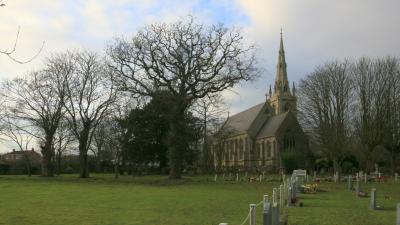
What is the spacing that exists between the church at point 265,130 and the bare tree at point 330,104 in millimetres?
28282

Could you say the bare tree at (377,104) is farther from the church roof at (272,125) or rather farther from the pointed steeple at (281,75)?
the pointed steeple at (281,75)

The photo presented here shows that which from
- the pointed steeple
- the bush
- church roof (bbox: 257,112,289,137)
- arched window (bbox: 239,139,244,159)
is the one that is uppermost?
the pointed steeple

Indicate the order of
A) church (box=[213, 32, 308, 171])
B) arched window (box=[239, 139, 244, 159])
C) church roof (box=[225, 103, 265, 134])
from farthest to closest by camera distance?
arched window (box=[239, 139, 244, 159]) < church roof (box=[225, 103, 265, 134]) < church (box=[213, 32, 308, 171])

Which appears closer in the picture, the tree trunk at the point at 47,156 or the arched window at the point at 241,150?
the tree trunk at the point at 47,156

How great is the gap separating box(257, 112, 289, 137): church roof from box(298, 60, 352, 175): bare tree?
3579 cm

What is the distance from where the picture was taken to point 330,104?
59281mm

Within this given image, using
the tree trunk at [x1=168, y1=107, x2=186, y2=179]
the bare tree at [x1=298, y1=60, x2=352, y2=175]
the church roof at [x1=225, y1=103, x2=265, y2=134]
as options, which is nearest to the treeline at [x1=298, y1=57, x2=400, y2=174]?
the bare tree at [x1=298, y1=60, x2=352, y2=175]

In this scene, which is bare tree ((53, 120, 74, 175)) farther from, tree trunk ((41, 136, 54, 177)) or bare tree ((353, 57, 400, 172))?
bare tree ((353, 57, 400, 172))

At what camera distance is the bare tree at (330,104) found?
5822 cm

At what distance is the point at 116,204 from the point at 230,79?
25.9m

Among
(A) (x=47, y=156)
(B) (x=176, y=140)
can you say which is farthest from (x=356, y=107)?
(A) (x=47, y=156)

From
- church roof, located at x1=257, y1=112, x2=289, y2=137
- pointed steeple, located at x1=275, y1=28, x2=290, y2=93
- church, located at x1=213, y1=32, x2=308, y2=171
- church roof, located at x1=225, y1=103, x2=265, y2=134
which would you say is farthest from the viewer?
pointed steeple, located at x1=275, y1=28, x2=290, y2=93

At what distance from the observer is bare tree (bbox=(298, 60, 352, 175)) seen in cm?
5822

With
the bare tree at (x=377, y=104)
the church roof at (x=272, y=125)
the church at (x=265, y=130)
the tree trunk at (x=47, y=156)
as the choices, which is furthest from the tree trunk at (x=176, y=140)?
the church roof at (x=272, y=125)
